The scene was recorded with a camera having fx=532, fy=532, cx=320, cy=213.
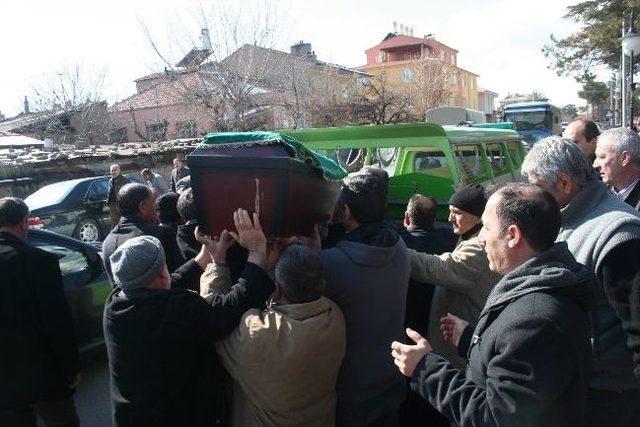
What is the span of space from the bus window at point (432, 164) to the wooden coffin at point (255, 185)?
4.68 m

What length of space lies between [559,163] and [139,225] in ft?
8.88

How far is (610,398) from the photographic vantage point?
7.27 feet

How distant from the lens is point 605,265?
2107 mm

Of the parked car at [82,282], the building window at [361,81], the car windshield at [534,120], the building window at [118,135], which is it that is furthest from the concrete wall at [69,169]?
the building window at [118,135]

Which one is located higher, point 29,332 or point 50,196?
point 50,196

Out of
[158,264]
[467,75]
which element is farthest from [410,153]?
[467,75]

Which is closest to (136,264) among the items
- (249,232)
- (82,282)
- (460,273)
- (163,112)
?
(249,232)

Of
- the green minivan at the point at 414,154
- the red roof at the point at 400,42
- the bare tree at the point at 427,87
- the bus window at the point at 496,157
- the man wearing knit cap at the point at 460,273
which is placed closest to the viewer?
the man wearing knit cap at the point at 460,273

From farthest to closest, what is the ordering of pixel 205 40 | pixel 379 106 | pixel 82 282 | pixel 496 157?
pixel 379 106 → pixel 205 40 → pixel 496 157 → pixel 82 282

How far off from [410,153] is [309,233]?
5123mm

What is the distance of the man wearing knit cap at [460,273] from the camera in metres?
2.84

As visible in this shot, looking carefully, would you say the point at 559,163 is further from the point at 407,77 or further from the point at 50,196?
the point at 407,77

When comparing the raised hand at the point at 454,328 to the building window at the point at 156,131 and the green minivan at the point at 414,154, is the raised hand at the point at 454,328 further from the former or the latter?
the building window at the point at 156,131

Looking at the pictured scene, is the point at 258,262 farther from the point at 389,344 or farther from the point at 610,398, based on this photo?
the point at 610,398
